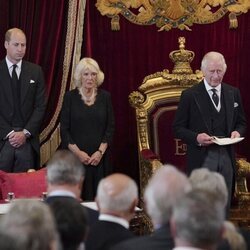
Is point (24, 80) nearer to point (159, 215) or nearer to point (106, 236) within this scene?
point (106, 236)

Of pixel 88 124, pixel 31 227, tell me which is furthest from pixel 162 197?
pixel 88 124

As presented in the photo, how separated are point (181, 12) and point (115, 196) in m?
4.07

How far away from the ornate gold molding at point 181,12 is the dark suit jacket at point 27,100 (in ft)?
4.01

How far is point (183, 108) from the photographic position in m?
5.62

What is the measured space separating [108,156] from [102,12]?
1.45 meters

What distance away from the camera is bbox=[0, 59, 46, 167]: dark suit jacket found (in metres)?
5.93

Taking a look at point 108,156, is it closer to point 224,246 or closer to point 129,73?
point 129,73

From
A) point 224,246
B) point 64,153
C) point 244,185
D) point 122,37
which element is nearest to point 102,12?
point 122,37

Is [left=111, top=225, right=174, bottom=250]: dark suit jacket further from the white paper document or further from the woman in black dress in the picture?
the woman in black dress

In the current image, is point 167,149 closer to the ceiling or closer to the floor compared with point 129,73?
closer to the floor

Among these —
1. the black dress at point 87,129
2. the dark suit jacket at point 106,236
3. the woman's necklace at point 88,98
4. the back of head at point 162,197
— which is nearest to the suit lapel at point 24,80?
the black dress at point 87,129

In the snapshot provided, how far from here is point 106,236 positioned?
304cm

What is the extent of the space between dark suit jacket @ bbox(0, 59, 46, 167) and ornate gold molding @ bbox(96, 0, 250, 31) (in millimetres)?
1221

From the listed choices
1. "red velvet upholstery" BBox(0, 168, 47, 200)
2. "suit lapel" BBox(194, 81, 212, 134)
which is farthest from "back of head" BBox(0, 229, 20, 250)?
"suit lapel" BBox(194, 81, 212, 134)
